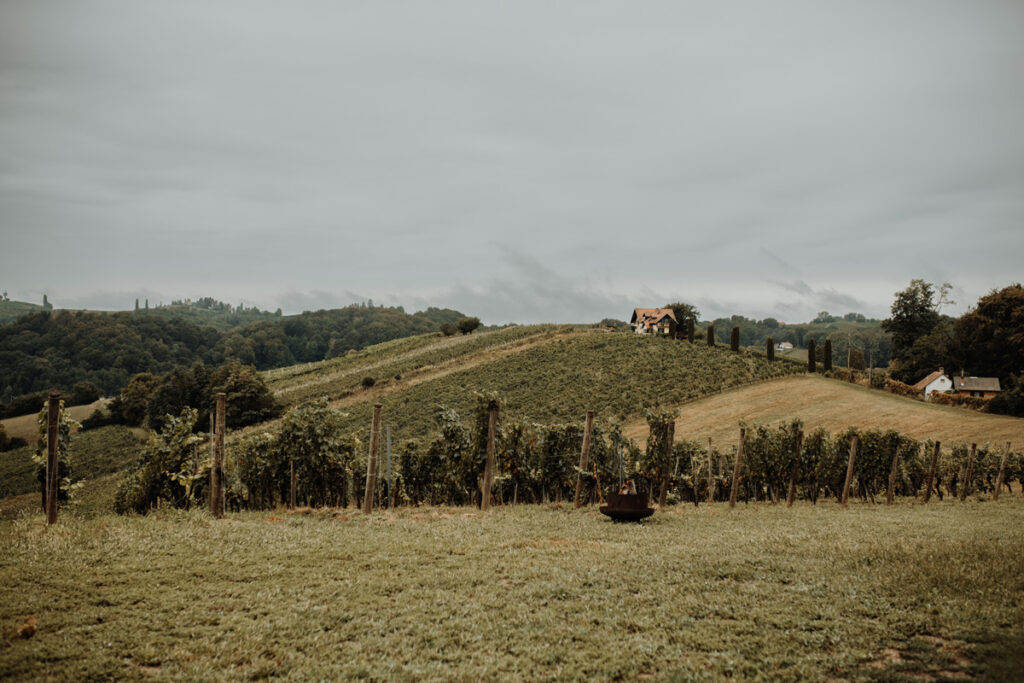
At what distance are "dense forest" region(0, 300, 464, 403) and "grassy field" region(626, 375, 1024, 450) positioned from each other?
83.2 m

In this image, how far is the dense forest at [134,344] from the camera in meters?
92.6

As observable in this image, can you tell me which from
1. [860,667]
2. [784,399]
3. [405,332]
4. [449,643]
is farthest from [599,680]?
[405,332]

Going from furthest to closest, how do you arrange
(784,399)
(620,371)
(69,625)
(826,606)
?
(620,371), (784,399), (826,606), (69,625)

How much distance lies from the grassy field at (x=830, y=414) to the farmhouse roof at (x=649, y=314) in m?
46.2

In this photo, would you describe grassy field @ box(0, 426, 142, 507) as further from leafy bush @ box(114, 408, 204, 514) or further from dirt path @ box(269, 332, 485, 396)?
leafy bush @ box(114, 408, 204, 514)

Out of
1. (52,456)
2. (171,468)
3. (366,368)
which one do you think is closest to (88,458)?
(366,368)

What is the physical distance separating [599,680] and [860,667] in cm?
265

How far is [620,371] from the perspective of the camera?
55031mm

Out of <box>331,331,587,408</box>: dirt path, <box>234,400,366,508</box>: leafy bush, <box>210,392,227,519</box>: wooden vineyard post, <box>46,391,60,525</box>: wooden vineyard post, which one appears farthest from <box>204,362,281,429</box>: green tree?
<box>46,391,60,525</box>: wooden vineyard post

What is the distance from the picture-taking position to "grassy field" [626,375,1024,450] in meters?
33.6

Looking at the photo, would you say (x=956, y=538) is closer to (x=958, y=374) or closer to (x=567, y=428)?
(x=567, y=428)

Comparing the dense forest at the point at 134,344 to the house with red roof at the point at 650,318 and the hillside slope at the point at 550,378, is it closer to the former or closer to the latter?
the house with red roof at the point at 650,318

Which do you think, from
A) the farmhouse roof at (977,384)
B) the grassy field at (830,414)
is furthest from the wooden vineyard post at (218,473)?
the farmhouse roof at (977,384)

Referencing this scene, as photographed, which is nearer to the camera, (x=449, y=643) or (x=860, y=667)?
(x=860, y=667)
